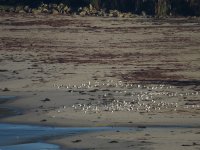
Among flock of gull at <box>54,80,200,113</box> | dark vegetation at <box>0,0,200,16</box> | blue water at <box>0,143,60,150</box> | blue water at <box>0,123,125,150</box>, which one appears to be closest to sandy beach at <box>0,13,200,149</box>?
flock of gull at <box>54,80,200,113</box>

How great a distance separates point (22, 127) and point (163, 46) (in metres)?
18.6

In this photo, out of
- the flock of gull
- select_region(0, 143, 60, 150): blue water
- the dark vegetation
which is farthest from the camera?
the dark vegetation

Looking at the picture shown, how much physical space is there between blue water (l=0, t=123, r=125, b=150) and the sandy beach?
14.9 inches

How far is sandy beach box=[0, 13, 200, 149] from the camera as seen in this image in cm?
1375

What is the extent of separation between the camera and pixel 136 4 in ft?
202

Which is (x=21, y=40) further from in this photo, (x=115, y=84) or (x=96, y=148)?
(x=96, y=148)

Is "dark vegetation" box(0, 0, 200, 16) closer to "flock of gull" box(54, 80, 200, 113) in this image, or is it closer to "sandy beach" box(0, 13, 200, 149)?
"sandy beach" box(0, 13, 200, 149)

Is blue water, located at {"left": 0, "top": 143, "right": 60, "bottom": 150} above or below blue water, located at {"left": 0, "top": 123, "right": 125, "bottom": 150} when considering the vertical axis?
above

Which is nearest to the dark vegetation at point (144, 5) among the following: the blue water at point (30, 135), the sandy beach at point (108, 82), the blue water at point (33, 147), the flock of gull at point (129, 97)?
the sandy beach at point (108, 82)

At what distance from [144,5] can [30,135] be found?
47360 millimetres

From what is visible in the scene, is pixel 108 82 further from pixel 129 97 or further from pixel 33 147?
pixel 33 147

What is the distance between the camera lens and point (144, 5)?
2388 inches

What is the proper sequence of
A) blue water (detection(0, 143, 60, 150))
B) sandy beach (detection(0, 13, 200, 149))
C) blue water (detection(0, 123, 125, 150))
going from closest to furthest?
blue water (detection(0, 143, 60, 150))
blue water (detection(0, 123, 125, 150))
sandy beach (detection(0, 13, 200, 149))

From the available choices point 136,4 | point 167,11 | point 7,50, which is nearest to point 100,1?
point 136,4
